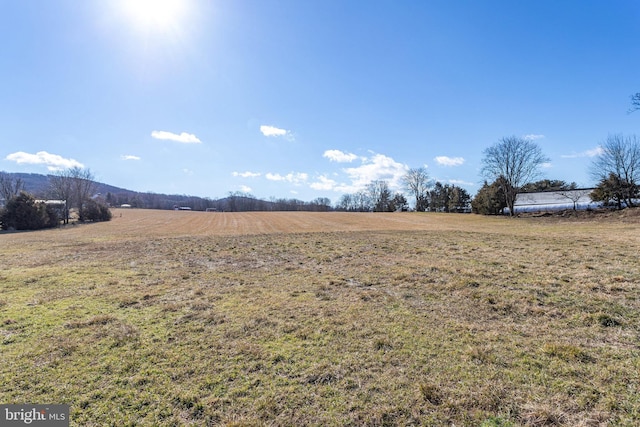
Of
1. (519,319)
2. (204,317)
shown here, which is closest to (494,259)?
(519,319)

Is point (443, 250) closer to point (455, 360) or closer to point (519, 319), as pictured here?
point (519, 319)

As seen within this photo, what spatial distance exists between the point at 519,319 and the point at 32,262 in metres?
16.4

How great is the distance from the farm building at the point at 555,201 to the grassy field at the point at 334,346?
1836 inches

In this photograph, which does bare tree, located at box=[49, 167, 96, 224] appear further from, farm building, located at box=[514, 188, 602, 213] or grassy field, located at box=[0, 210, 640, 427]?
farm building, located at box=[514, 188, 602, 213]

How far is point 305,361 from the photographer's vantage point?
3717 mm

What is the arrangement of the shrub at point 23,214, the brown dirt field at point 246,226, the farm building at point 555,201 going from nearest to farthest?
the brown dirt field at point 246,226 → the shrub at point 23,214 → the farm building at point 555,201

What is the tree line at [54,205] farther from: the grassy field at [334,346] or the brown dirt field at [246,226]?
the grassy field at [334,346]

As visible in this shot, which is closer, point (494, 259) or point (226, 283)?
point (226, 283)

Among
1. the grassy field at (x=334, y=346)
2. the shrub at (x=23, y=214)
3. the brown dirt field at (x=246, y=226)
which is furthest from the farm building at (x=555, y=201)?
the shrub at (x=23, y=214)

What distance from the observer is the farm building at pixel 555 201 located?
141 ft

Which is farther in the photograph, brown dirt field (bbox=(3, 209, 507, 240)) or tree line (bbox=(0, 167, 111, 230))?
tree line (bbox=(0, 167, 111, 230))

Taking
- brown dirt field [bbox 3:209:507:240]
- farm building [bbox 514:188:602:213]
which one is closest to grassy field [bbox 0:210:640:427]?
brown dirt field [bbox 3:209:507:240]

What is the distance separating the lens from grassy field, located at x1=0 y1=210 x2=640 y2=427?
2814 millimetres

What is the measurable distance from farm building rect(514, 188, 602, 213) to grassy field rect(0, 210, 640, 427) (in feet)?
153
